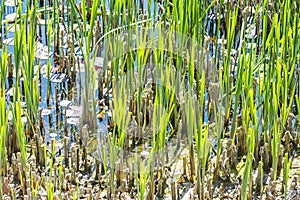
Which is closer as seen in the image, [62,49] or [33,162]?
[33,162]

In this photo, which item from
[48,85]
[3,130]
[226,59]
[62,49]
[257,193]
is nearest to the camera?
[3,130]

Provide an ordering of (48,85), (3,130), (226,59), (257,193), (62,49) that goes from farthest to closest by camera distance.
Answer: (62,49) < (48,85) < (226,59) < (257,193) < (3,130)

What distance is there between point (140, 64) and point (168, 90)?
0.17 m

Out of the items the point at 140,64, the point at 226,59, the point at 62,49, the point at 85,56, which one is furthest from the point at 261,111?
the point at 62,49

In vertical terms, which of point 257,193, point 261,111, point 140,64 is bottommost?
point 257,193

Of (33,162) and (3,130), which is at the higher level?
(3,130)

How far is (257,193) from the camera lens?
3.00 m

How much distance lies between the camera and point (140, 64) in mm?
3186

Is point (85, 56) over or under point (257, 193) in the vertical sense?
over

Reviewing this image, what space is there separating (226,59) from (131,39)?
0.45 metres

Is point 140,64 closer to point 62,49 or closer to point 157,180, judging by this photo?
point 157,180

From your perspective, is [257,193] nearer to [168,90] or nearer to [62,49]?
[168,90]

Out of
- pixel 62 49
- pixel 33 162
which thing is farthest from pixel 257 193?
pixel 62 49

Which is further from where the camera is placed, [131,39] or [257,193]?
[131,39]
